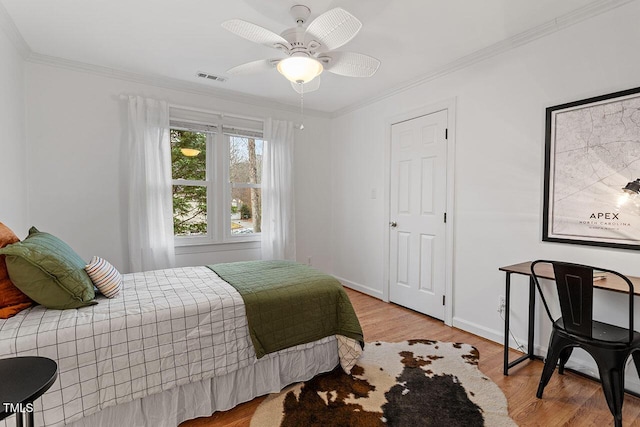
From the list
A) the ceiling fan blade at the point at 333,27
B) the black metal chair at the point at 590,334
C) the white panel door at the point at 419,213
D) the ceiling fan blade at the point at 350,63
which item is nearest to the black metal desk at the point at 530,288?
the black metal chair at the point at 590,334

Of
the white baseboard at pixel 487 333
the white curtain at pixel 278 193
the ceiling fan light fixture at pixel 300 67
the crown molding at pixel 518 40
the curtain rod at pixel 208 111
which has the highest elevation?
the crown molding at pixel 518 40

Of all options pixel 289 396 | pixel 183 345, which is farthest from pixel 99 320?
pixel 289 396

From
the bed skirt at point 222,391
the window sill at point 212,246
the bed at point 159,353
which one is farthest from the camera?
the window sill at point 212,246

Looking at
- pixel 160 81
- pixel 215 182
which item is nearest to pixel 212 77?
pixel 160 81

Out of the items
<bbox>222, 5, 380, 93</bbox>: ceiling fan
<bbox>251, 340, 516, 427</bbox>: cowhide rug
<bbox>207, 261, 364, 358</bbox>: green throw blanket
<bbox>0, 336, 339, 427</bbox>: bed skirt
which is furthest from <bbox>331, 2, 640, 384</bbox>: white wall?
<bbox>0, 336, 339, 427</bbox>: bed skirt

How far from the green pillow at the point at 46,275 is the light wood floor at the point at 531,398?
905 mm

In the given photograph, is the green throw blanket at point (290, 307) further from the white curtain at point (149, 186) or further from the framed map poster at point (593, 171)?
the framed map poster at point (593, 171)

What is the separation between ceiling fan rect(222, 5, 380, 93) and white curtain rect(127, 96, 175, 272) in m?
1.40

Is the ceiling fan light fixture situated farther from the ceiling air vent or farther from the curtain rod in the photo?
the curtain rod

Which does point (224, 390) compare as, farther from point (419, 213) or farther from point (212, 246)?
point (419, 213)

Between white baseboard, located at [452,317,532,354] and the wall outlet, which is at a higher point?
the wall outlet

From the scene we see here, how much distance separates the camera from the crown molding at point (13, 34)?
2254 millimetres

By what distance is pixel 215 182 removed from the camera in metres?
3.83

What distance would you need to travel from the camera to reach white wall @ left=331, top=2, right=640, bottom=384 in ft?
6.98
